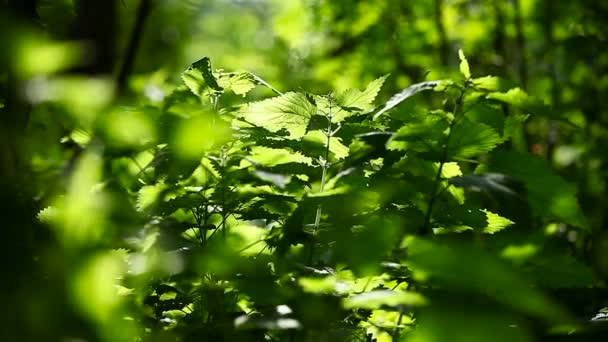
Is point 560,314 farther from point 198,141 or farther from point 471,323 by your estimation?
point 198,141

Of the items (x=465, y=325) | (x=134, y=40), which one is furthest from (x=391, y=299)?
(x=134, y=40)

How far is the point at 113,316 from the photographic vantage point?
0.48 metres

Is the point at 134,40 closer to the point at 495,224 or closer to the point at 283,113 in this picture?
the point at 283,113

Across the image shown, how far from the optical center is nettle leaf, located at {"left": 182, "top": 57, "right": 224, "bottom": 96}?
43.2 inches

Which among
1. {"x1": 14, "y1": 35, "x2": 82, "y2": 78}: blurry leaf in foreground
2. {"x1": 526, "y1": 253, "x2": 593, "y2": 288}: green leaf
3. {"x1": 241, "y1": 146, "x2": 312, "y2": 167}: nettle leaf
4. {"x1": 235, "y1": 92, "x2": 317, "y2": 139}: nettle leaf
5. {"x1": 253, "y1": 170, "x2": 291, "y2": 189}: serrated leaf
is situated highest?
{"x1": 14, "y1": 35, "x2": 82, "y2": 78}: blurry leaf in foreground

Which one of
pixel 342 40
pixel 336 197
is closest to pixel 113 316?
pixel 336 197

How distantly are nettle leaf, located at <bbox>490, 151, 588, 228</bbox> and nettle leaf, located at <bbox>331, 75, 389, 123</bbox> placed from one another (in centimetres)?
31

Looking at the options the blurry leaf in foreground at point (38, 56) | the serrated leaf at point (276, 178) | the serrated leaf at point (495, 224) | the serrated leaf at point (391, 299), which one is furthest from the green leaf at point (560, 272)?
the blurry leaf in foreground at point (38, 56)

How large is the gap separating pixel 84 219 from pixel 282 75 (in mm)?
3487

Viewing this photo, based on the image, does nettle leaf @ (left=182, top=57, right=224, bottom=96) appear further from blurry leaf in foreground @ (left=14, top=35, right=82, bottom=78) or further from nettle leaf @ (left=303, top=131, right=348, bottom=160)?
blurry leaf in foreground @ (left=14, top=35, right=82, bottom=78)

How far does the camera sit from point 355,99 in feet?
3.94

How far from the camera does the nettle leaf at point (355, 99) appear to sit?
1.16 meters

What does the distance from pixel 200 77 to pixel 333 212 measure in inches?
17.0

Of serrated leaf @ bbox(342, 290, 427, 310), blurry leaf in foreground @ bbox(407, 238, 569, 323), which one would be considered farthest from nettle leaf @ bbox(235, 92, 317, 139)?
blurry leaf in foreground @ bbox(407, 238, 569, 323)
